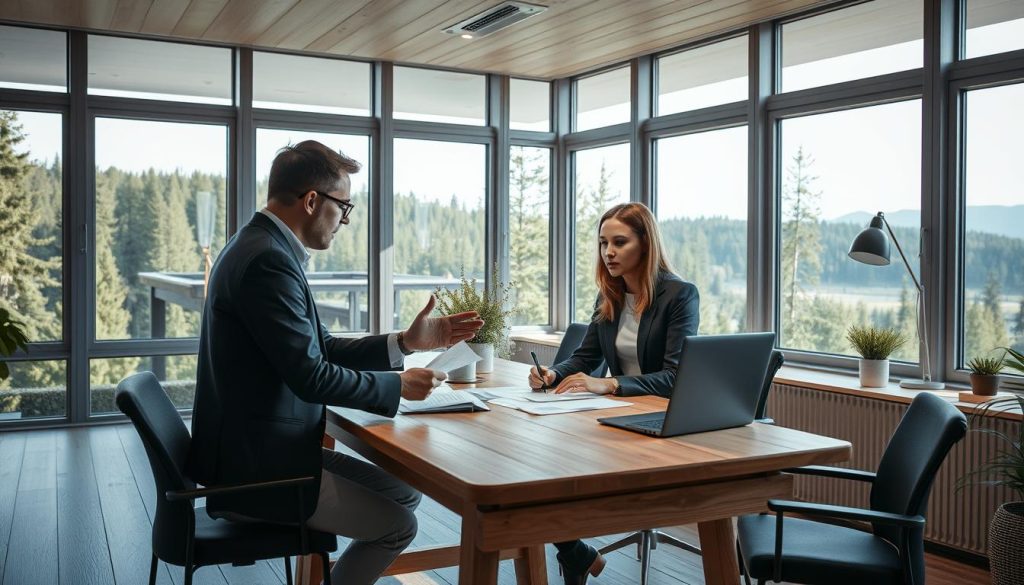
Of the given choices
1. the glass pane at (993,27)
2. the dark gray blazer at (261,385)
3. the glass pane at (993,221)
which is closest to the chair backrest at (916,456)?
the dark gray blazer at (261,385)

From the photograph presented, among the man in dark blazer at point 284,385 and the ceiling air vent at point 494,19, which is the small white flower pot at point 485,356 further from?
the ceiling air vent at point 494,19

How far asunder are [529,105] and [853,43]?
3.02 metres

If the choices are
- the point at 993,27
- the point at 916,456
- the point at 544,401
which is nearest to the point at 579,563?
the point at 544,401

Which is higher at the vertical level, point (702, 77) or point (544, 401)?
point (702, 77)

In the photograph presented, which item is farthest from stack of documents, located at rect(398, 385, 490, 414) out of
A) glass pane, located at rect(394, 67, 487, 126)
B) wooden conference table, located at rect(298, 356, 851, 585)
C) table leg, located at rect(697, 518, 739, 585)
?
glass pane, located at rect(394, 67, 487, 126)

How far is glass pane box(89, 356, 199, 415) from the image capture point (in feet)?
21.4

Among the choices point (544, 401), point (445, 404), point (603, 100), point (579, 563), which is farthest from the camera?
point (603, 100)

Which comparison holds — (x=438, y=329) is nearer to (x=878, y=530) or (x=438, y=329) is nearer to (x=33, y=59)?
(x=878, y=530)

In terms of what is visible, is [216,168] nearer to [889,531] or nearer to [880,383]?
[880,383]

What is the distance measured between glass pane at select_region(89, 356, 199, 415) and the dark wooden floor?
0.80 m

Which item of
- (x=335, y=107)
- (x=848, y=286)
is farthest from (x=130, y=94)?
(x=848, y=286)

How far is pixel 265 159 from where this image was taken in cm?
691

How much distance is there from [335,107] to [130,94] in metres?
1.41

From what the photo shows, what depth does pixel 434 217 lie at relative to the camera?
744 centimetres
